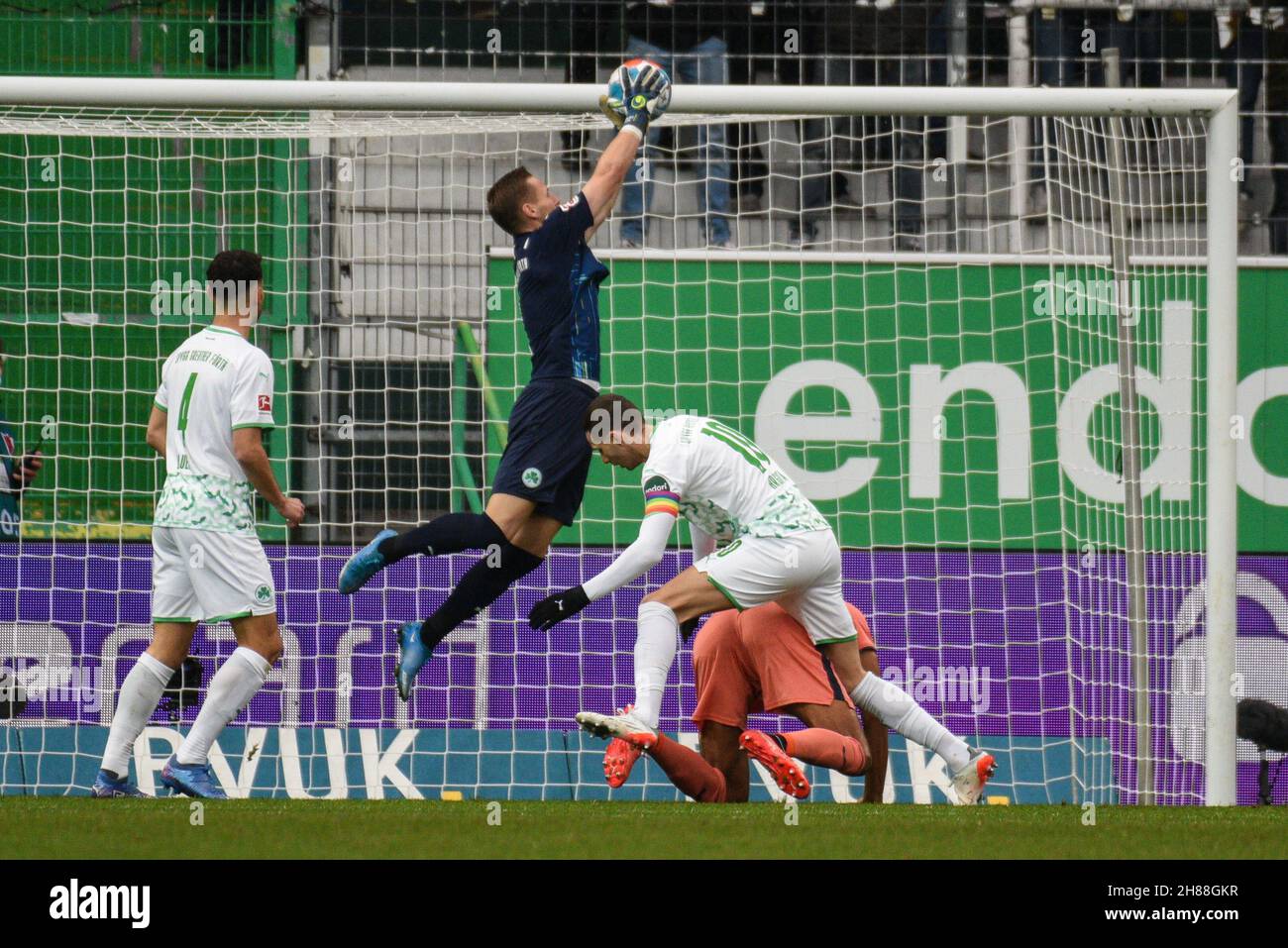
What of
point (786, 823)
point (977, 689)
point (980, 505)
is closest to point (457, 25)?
point (980, 505)

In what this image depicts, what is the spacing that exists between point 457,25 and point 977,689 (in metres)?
4.65

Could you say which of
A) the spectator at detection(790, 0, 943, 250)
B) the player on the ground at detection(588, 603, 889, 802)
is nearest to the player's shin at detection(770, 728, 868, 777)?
the player on the ground at detection(588, 603, 889, 802)

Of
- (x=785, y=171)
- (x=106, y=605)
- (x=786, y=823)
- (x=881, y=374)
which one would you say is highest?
(x=785, y=171)

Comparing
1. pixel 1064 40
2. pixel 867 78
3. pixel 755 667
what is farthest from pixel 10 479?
pixel 1064 40

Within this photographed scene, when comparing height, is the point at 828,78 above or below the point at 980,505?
above

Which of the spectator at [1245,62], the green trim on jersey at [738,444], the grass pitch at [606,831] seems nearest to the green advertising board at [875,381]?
the spectator at [1245,62]

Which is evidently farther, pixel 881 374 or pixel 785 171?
pixel 785 171

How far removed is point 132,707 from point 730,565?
7.30 ft

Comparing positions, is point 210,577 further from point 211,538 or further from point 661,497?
point 661,497

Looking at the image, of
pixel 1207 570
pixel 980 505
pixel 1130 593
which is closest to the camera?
pixel 1207 570

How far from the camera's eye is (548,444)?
7.18m

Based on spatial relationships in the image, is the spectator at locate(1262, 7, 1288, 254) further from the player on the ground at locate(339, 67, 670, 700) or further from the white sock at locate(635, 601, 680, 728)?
the white sock at locate(635, 601, 680, 728)

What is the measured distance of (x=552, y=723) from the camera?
8773mm

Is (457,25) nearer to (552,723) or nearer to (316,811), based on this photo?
(552,723)
